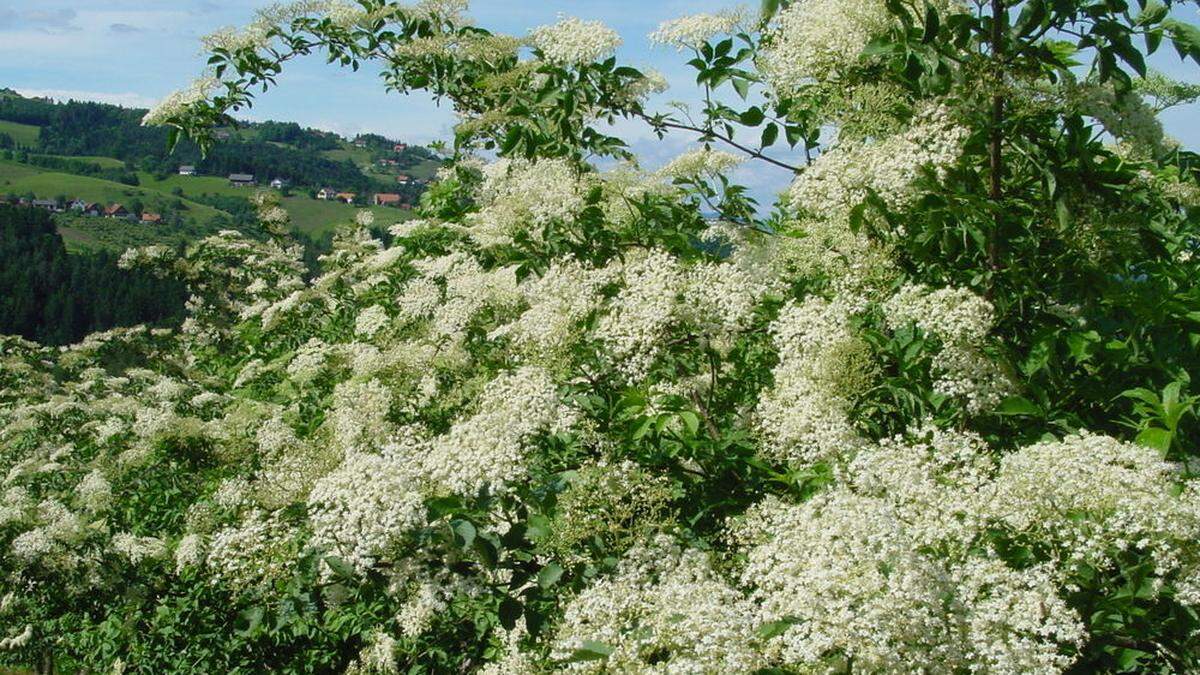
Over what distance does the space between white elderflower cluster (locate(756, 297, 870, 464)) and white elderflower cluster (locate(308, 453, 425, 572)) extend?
1.72m

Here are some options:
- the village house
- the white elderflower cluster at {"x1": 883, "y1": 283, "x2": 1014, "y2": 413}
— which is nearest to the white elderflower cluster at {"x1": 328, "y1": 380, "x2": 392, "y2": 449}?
the white elderflower cluster at {"x1": 883, "y1": 283, "x2": 1014, "y2": 413}

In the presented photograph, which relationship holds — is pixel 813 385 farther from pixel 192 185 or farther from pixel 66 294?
pixel 192 185

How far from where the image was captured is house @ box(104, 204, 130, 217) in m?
141

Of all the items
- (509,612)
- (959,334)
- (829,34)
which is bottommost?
(509,612)

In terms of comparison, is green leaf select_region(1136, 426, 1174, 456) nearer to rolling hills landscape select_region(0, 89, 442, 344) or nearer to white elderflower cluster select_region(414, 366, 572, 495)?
white elderflower cluster select_region(414, 366, 572, 495)

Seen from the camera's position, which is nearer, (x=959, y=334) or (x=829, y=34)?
(x=959, y=334)

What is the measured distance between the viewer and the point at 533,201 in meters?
6.06

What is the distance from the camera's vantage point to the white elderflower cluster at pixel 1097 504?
344 cm

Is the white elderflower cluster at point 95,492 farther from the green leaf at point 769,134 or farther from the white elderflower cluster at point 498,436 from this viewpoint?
the green leaf at point 769,134

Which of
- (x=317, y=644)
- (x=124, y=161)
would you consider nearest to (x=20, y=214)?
(x=124, y=161)

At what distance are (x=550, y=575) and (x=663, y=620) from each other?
2.37ft

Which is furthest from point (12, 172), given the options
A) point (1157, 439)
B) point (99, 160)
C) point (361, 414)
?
point (1157, 439)

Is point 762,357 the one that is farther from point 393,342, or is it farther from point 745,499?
point 393,342

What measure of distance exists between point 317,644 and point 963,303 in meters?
6.47
